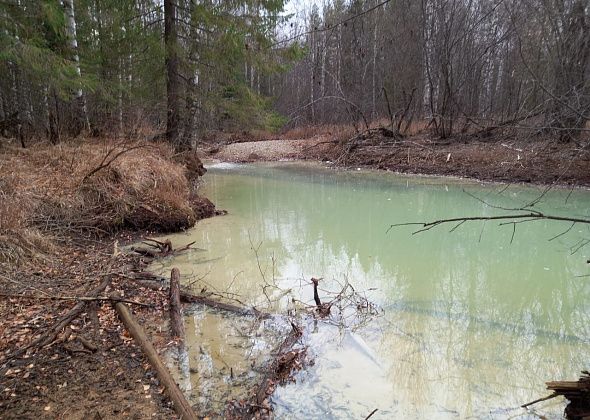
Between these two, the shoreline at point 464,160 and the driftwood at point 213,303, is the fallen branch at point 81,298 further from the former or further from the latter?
the shoreline at point 464,160

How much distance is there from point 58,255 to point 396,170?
Answer: 39.4ft

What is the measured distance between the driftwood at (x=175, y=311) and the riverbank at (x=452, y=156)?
8048mm

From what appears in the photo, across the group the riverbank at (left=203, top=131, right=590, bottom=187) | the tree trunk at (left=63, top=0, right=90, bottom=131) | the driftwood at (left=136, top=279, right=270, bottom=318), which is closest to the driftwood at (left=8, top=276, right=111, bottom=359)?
the driftwood at (left=136, top=279, right=270, bottom=318)

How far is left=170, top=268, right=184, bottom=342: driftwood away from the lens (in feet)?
13.1

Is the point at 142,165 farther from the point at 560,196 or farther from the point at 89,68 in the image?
the point at 560,196

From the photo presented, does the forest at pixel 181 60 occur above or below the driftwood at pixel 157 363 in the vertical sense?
above

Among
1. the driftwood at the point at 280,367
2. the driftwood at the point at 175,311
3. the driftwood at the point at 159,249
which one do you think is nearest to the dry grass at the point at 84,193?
the driftwood at the point at 159,249

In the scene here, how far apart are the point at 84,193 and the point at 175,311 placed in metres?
3.87

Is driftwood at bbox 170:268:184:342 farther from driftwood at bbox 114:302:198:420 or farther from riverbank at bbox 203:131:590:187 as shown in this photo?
riverbank at bbox 203:131:590:187

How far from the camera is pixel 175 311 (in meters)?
4.28

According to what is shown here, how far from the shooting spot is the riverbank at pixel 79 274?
9.83ft

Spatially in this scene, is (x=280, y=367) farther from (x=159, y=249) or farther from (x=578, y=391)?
(x=159, y=249)

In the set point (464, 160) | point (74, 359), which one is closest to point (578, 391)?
point (74, 359)

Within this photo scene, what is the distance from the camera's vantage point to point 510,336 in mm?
4188
